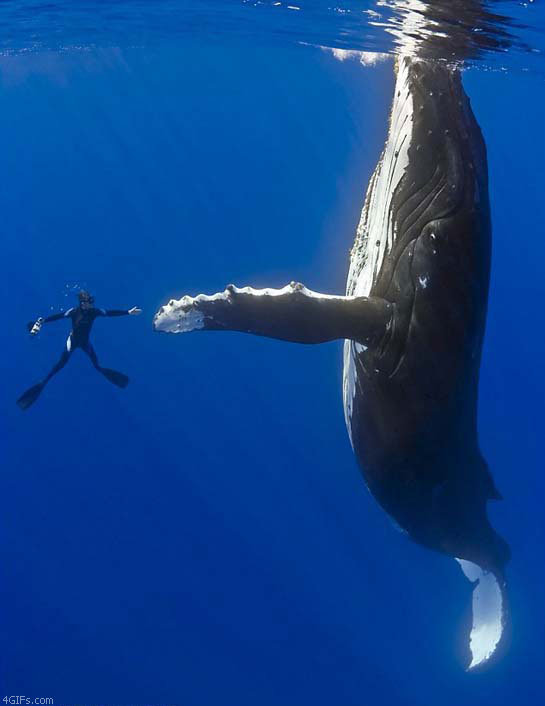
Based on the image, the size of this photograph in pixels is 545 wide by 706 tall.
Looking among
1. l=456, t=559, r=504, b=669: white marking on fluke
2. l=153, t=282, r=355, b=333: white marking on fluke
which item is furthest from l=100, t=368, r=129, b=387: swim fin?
l=153, t=282, r=355, b=333: white marking on fluke

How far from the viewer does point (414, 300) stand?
16.0 feet

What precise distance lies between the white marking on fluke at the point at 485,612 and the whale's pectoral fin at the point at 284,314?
4.85 meters

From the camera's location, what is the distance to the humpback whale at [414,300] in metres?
4.75

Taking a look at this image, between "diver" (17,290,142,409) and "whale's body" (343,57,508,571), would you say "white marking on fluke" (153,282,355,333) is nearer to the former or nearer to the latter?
"whale's body" (343,57,508,571)

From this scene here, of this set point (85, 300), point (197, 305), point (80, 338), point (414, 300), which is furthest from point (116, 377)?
point (414, 300)

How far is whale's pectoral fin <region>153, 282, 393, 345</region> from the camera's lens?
4.61 metres

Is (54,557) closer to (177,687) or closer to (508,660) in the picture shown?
(177,687)

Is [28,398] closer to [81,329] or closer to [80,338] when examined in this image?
[80,338]

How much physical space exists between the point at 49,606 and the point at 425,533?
2574 centimetres

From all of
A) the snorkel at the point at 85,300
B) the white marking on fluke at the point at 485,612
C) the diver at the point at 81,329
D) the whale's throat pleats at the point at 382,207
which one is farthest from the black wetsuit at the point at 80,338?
the white marking on fluke at the point at 485,612

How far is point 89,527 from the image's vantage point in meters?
29.1

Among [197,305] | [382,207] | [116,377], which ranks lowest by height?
[197,305]

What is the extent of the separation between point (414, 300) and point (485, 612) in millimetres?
5791

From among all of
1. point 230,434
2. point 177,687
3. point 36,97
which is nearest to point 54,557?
point 177,687
